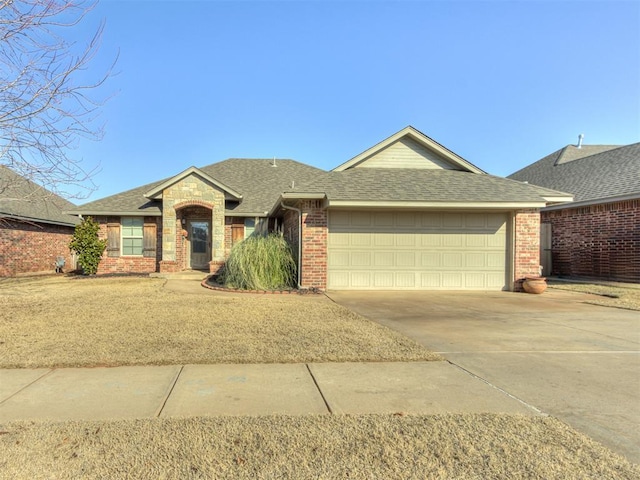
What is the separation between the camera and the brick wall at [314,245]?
38.7 feet

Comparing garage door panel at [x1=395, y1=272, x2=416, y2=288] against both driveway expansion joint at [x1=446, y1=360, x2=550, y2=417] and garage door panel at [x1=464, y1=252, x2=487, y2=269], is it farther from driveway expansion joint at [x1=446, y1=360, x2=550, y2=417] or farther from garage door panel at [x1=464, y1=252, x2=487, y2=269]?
driveway expansion joint at [x1=446, y1=360, x2=550, y2=417]

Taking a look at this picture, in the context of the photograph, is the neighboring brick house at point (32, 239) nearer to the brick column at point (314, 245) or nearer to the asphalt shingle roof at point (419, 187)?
the brick column at point (314, 245)

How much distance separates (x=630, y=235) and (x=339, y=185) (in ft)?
34.3

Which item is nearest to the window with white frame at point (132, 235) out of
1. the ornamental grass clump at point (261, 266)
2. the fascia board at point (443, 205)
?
the ornamental grass clump at point (261, 266)

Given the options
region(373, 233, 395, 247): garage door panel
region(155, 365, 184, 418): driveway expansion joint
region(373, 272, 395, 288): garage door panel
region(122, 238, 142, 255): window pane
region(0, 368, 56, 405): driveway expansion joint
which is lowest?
region(0, 368, 56, 405): driveway expansion joint

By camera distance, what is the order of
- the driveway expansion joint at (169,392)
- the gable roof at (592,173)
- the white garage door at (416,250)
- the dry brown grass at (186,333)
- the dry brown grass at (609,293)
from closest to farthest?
the driveway expansion joint at (169,392) → the dry brown grass at (186,333) → the dry brown grass at (609,293) → the white garage door at (416,250) → the gable roof at (592,173)

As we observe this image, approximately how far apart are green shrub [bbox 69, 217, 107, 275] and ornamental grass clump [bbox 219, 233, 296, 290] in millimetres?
7605

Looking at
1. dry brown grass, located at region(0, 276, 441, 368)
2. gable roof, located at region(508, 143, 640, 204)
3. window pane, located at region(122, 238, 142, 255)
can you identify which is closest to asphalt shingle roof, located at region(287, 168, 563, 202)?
dry brown grass, located at region(0, 276, 441, 368)

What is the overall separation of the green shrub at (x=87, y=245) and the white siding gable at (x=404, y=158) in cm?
1136

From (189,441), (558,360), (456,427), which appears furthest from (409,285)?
(189,441)

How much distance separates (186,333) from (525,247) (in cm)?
1045

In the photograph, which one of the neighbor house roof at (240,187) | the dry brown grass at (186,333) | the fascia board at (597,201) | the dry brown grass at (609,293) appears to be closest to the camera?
the dry brown grass at (186,333)

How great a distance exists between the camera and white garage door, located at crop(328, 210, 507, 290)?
12.2 m

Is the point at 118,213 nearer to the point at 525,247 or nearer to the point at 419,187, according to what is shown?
the point at 419,187
